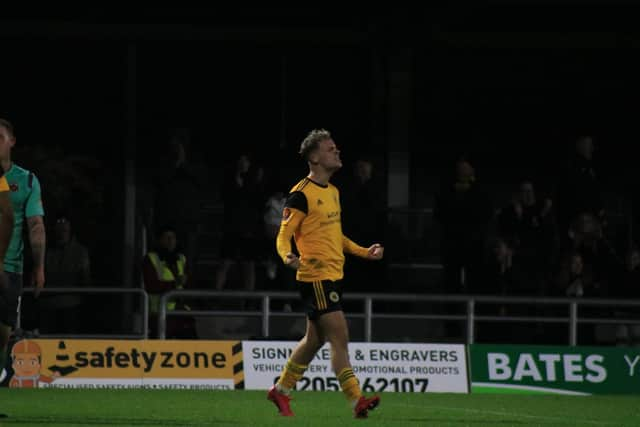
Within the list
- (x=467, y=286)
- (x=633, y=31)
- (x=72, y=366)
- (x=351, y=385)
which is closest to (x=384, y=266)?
(x=467, y=286)

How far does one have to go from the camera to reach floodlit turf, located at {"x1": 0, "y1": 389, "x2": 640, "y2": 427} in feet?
40.0

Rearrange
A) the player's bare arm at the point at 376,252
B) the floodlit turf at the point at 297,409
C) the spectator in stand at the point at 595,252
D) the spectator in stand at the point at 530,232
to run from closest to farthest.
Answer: the floodlit turf at the point at 297,409
the player's bare arm at the point at 376,252
the spectator in stand at the point at 595,252
the spectator in stand at the point at 530,232

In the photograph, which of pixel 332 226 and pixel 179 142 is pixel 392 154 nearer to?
pixel 179 142

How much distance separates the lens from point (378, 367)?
17875 mm

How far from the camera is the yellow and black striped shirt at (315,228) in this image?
1264 cm

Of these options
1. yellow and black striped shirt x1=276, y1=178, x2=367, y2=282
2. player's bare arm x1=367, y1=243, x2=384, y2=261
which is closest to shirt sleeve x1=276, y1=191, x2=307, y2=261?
yellow and black striped shirt x1=276, y1=178, x2=367, y2=282

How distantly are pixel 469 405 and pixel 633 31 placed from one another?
1015 centimetres

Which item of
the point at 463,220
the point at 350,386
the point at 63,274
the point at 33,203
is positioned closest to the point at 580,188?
the point at 463,220

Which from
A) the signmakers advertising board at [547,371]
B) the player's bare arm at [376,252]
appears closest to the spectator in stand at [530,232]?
the signmakers advertising board at [547,371]

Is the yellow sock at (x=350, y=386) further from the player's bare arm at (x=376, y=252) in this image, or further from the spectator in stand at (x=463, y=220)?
the spectator in stand at (x=463, y=220)

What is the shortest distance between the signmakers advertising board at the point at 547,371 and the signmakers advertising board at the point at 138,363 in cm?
286

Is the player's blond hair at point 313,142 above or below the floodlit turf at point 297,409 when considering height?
above

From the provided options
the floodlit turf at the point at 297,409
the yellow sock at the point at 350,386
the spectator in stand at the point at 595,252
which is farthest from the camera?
the spectator in stand at the point at 595,252

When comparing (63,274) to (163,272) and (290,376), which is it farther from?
(290,376)
